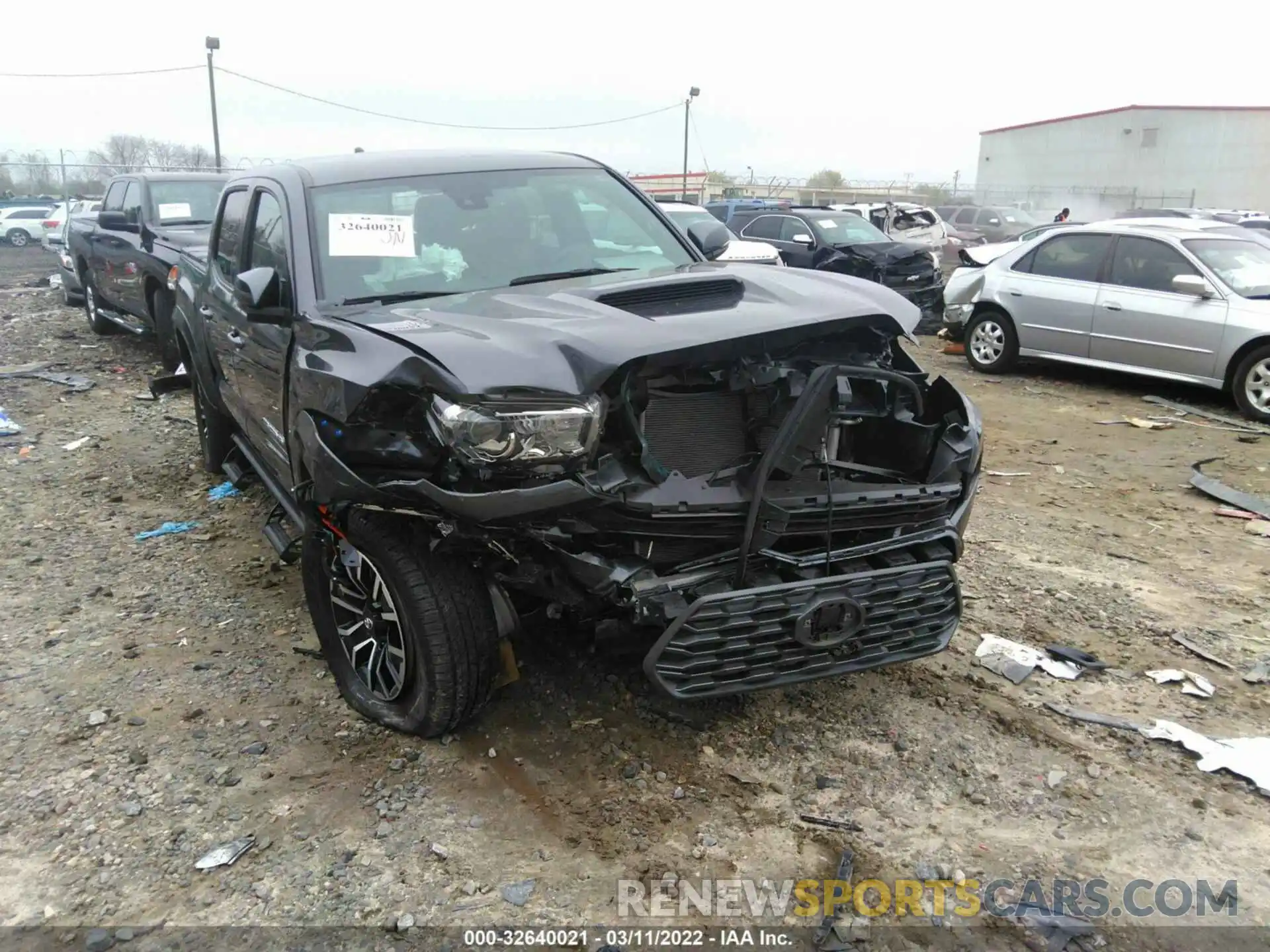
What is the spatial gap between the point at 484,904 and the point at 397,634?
38.7 inches

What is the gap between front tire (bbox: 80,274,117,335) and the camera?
35.9 feet

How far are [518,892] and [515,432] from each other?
126cm

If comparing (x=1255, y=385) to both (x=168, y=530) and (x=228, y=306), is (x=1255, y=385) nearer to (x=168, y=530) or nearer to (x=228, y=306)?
(x=228, y=306)

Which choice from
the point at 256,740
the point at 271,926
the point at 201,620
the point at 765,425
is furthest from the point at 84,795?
the point at 765,425

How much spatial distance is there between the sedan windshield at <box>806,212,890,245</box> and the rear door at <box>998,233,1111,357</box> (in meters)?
4.28

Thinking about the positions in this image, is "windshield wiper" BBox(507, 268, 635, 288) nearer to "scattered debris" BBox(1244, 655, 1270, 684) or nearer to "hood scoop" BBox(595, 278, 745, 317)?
"hood scoop" BBox(595, 278, 745, 317)

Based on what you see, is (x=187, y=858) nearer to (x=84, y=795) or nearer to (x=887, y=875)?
(x=84, y=795)

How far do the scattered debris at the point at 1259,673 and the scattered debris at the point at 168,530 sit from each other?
17.3 feet

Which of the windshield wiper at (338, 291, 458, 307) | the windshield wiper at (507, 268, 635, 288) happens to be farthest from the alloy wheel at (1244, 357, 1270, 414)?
the windshield wiper at (338, 291, 458, 307)

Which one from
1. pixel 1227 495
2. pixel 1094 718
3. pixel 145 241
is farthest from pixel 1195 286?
pixel 145 241

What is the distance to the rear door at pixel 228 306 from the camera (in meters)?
4.53

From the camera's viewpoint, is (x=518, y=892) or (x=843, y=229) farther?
(x=843, y=229)

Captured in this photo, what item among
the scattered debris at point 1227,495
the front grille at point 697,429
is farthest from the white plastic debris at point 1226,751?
the scattered debris at point 1227,495

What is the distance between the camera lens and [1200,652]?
154 inches
